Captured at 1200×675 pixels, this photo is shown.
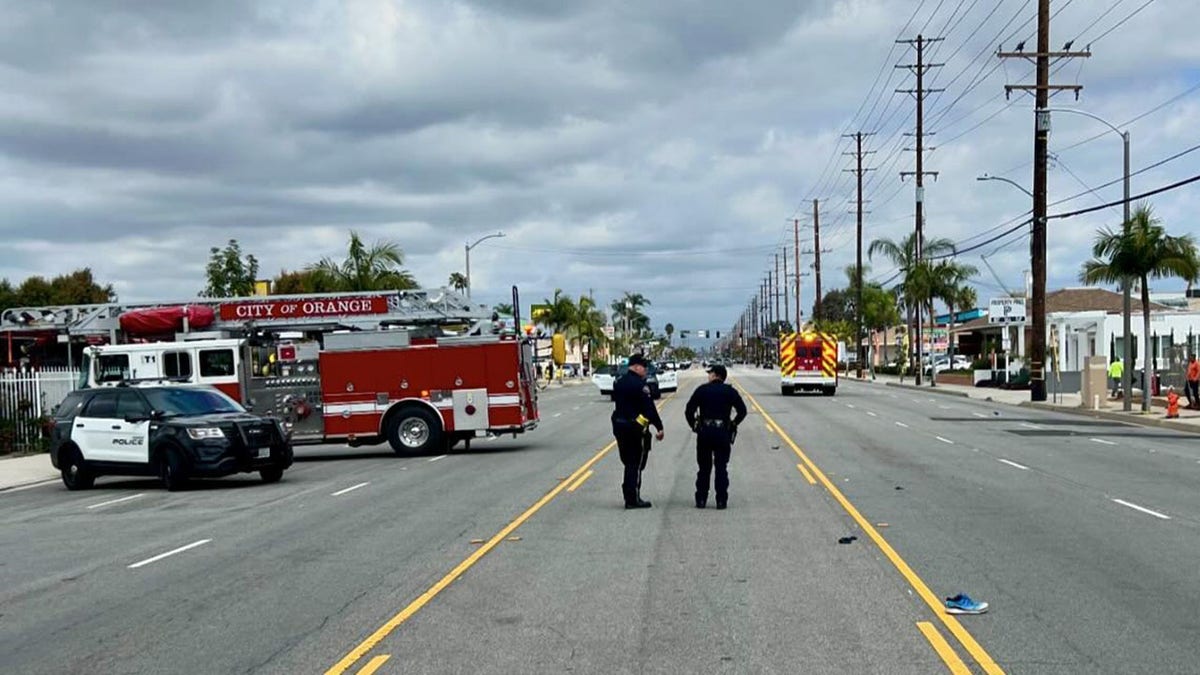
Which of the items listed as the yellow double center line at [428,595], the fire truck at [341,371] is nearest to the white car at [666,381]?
the fire truck at [341,371]

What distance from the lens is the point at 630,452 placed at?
14.5 metres

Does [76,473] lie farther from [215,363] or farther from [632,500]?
[632,500]

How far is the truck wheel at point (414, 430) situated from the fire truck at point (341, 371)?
0.07 feet

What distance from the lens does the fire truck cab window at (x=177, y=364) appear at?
25078 millimetres

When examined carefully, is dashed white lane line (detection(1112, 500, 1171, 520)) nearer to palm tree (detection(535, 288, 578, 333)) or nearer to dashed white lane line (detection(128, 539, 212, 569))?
dashed white lane line (detection(128, 539, 212, 569))

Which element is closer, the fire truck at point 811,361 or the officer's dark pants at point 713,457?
the officer's dark pants at point 713,457

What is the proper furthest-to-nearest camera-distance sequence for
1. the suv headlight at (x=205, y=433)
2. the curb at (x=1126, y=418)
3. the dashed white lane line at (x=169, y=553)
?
1. the curb at (x=1126, y=418)
2. the suv headlight at (x=205, y=433)
3. the dashed white lane line at (x=169, y=553)

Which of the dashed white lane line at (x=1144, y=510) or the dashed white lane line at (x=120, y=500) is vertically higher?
the dashed white lane line at (x=1144, y=510)

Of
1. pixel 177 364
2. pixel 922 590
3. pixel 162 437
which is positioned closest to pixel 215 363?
pixel 177 364

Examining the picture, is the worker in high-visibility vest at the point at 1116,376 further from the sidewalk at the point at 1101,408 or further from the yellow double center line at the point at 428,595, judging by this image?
the yellow double center line at the point at 428,595

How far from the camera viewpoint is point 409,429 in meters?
25.6

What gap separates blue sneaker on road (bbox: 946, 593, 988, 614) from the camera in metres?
8.77

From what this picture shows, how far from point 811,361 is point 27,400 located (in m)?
34.1

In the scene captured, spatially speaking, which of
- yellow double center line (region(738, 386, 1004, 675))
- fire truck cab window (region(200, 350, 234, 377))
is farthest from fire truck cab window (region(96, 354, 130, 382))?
yellow double center line (region(738, 386, 1004, 675))
